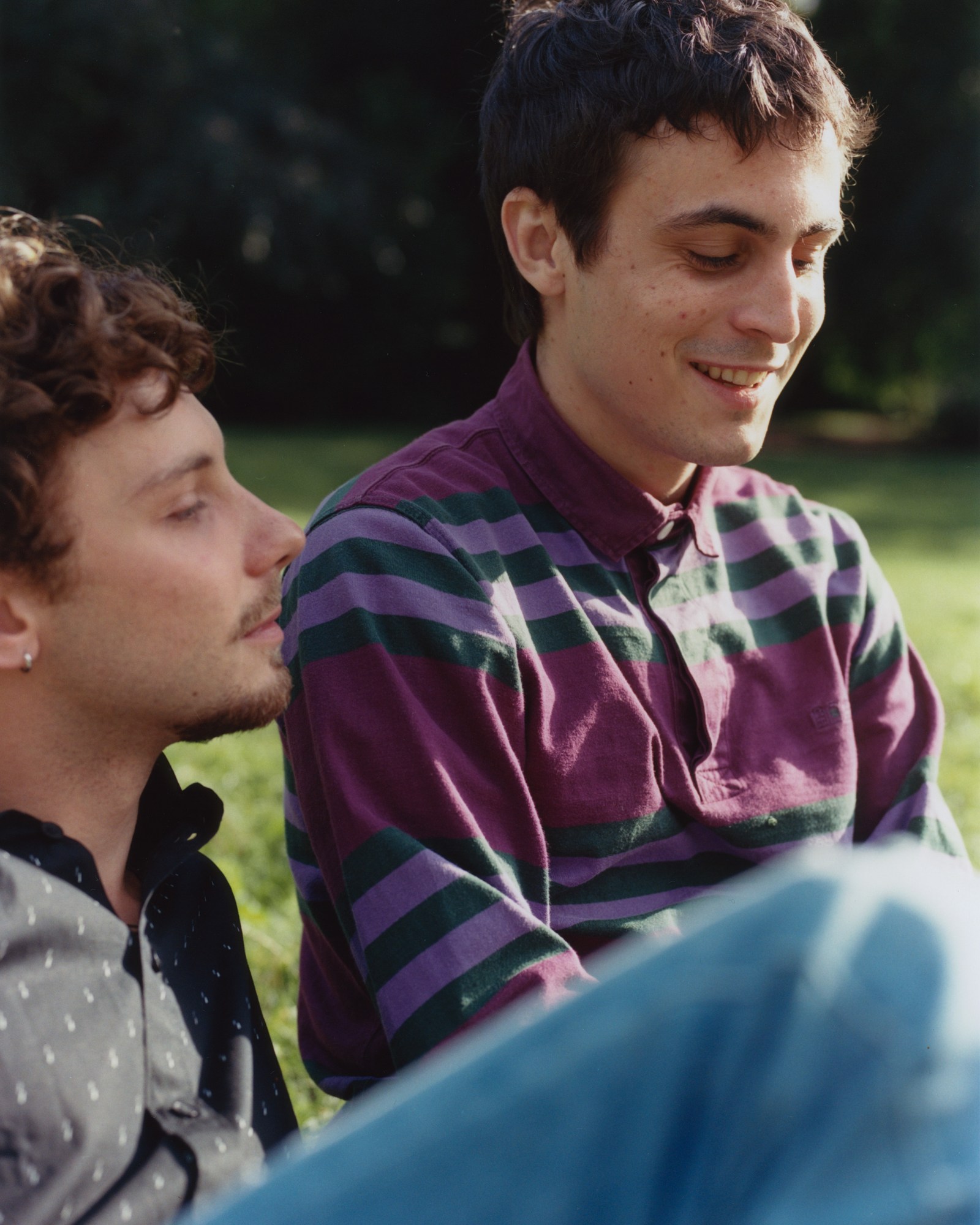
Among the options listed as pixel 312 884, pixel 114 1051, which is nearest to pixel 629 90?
pixel 312 884

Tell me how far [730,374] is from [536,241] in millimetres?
485

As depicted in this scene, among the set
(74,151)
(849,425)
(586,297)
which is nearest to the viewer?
(586,297)

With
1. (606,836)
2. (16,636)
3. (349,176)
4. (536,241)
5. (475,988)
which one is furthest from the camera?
(349,176)

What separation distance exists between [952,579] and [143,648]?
326 inches

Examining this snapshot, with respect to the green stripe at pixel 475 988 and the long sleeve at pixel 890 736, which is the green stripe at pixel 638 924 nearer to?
the green stripe at pixel 475 988

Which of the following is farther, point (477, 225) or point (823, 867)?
point (477, 225)

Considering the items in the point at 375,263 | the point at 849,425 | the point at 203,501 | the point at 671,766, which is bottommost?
the point at 849,425

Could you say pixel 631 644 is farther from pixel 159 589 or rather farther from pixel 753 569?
pixel 159 589

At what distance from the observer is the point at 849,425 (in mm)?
29844

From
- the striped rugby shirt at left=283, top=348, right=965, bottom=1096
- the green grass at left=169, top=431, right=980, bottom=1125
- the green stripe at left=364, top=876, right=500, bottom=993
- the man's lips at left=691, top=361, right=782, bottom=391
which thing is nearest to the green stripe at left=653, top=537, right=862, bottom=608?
the striped rugby shirt at left=283, top=348, right=965, bottom=1096

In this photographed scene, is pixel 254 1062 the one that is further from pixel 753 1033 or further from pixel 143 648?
pixel 753 1033

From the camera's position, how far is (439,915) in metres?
1.83

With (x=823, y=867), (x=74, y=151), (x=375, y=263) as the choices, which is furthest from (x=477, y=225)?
(x=823, y=867)

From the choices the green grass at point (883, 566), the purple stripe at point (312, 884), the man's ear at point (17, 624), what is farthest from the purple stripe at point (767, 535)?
the green grass at point (883, 566)
